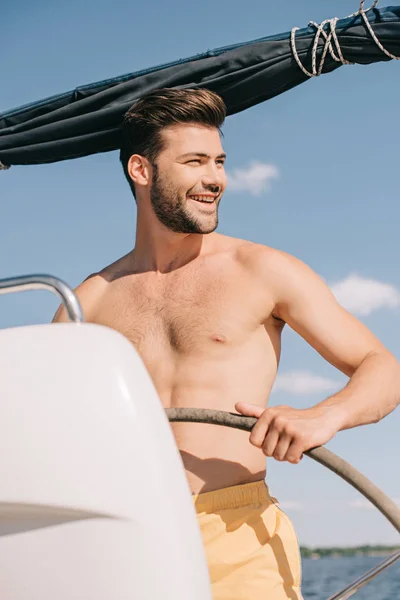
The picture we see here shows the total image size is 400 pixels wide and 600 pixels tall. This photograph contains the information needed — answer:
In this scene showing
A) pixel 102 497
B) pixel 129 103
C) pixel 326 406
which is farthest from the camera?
pixel 129 103

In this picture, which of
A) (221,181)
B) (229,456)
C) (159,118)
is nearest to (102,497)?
(229,456)

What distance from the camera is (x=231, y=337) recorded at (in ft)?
8.29

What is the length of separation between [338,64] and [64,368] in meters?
1.73

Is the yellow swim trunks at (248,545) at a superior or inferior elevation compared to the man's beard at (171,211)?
inferior

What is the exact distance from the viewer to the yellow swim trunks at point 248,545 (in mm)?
2279

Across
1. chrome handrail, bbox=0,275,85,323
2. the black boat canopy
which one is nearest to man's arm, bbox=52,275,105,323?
the black boat canopy

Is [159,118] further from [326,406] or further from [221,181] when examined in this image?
[326,406]

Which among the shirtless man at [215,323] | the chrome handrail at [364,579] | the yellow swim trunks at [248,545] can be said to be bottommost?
the chrome handrail at [364,579]

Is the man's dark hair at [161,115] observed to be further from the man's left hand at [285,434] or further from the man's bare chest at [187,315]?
the man's left hand at [285,434]

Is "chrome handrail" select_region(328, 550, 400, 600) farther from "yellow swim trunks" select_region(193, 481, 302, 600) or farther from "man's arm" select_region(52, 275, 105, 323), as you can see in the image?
"man's arm" select_region(52, 275, 105, 323)

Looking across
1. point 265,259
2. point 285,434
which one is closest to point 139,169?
point 265,259

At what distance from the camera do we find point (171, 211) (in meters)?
2.74

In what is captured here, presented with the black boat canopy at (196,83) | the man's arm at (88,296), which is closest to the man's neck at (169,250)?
the man's arm at (88,296)

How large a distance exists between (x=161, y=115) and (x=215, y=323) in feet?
2.25
